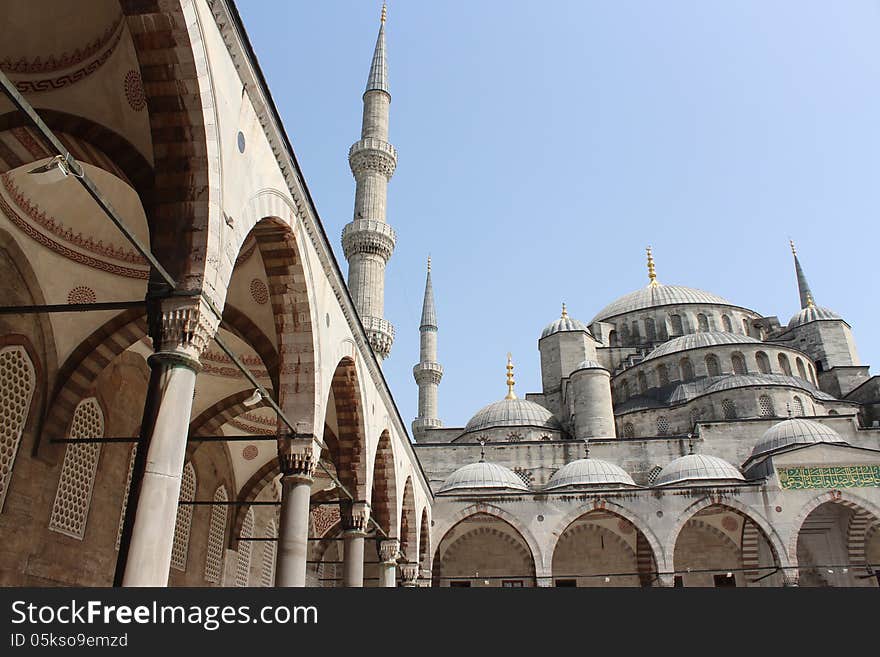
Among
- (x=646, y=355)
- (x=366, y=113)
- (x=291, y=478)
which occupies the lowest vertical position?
(x=291, y=478)

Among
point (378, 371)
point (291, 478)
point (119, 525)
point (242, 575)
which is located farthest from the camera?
point (242, 575)

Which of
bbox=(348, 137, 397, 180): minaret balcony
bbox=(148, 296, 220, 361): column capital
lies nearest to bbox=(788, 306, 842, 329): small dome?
bbox=(348, 137, 397, 180): minaret balcony

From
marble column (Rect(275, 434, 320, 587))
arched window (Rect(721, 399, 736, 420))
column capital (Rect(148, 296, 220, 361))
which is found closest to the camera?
column capital (Rect(148, 296, 220, 361))

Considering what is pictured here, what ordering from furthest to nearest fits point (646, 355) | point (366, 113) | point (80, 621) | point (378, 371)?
1. point (646, 355)
2. point (366, 113)
3. point (378, 371)
4. point (80, 621)

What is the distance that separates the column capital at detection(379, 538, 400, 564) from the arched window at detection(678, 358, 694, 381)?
51.0 ft

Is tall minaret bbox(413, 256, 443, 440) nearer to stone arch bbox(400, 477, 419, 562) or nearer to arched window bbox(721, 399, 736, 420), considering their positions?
arched window bbox(721, 399, 736, 420)

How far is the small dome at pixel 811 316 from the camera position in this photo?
2938 cm

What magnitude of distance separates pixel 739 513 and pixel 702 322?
14.3 metres

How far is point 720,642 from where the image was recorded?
3484 millimetres

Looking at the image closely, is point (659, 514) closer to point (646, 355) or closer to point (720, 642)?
point (646, 355)

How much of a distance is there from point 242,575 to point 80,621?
11.8 m

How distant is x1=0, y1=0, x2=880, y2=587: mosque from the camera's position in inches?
197

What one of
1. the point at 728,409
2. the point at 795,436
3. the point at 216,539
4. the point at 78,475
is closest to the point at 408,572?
the point at 216,539

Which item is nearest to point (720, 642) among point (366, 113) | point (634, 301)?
point (366, 113)
